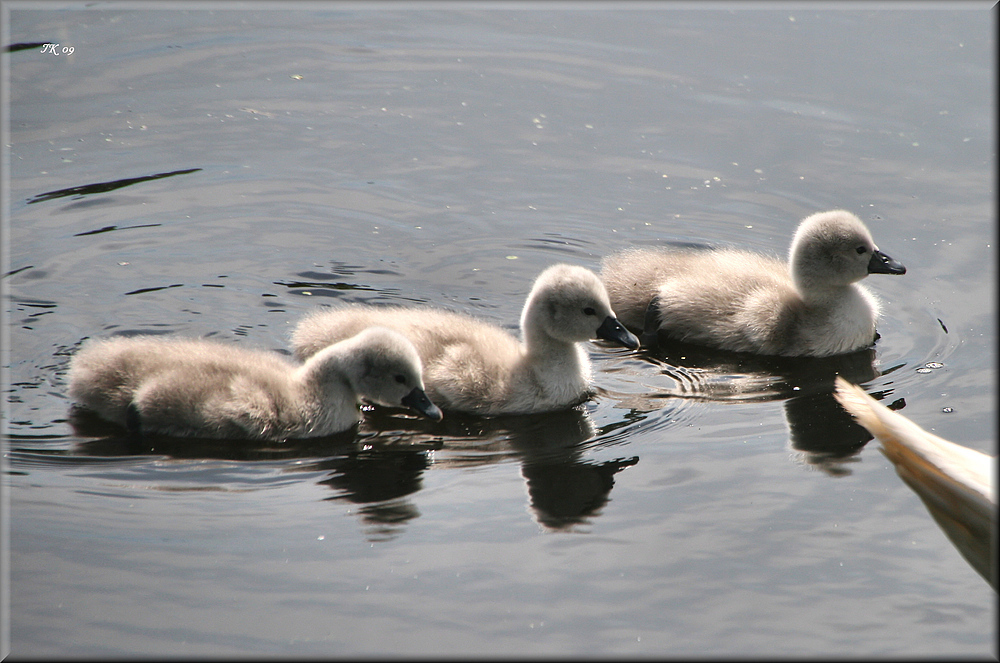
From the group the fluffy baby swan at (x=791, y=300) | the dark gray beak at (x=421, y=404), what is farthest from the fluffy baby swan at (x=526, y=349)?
the fluffy baby swan at (x=791, y=300)

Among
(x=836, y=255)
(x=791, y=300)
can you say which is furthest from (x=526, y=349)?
(x=836, y=255)

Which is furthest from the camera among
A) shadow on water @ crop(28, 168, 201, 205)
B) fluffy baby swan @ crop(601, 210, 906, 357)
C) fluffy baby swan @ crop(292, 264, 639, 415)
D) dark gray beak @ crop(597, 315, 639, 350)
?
shadow on water @ crop(28, 168, 201, 205)

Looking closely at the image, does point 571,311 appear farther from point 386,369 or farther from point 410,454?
point 410,454

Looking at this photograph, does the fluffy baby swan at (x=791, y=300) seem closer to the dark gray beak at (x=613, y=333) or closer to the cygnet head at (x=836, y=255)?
the cygnet head at (x=836, y=255)

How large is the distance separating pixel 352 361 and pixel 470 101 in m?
4.54

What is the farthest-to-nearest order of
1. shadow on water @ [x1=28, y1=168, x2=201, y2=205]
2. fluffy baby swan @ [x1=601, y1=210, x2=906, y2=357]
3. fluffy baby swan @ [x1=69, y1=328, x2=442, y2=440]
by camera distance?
shadow on water @ [x1=28, y1=168, x2=201, y2=205]
fluffy baby swan @ [x1=601, y1=210, x2=906, y2=357]
fluffy baby swan @ [x1=69, y1=328, x2=442, y2=440]

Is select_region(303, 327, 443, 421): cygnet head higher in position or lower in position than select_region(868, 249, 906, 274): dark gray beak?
lower

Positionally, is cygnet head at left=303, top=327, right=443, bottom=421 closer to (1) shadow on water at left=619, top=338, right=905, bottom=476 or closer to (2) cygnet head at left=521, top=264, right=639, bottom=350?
(2) cygnet head at left=521, top=264, right=639, bottom=350

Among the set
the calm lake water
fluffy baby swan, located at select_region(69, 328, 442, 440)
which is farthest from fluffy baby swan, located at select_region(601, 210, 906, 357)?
fluffy baby swan, located at select_region(69, 328, 442, 440)

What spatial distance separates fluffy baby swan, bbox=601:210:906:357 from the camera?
5891mm

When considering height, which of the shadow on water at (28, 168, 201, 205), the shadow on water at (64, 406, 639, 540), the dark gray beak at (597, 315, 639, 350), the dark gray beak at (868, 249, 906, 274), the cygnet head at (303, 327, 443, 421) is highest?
the shadow on water at (28, 168, 201, 205)

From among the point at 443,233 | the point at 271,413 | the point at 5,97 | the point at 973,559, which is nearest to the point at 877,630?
the point at 973,559

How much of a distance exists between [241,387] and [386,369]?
2.11 feet

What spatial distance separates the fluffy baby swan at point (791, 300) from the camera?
5891 millimetres
